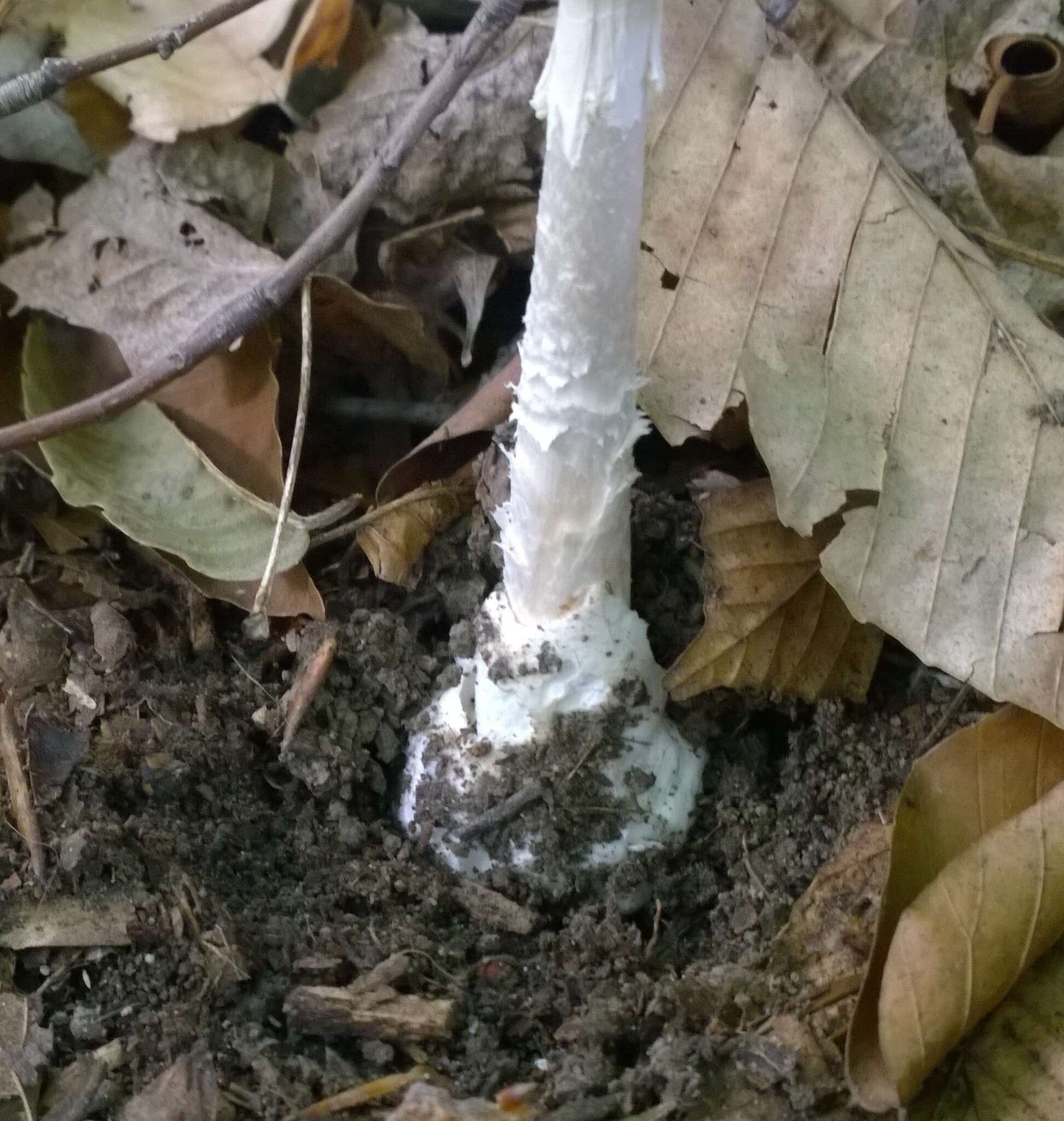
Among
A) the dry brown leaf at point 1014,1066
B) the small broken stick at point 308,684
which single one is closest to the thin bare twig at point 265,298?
the small broken stick at point 308,684

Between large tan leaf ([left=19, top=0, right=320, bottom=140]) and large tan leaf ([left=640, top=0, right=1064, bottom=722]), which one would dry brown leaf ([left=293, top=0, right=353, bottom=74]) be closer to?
large tan leaf ([left=19, top=0, right=320, bottom=140])

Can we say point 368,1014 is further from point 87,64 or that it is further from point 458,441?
point 87,64

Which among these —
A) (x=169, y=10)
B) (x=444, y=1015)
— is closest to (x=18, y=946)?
(x=444, y=1015)

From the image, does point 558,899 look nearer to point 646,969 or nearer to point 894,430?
point 646,969

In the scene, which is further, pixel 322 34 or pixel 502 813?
pixel 322 34

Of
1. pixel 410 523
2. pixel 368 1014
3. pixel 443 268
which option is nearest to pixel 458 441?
pixel 410 523

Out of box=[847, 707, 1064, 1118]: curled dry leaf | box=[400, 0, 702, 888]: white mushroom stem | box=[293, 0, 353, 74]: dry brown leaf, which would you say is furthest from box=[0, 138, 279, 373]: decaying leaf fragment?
box=[847, 707, 1064, 1118]: curled dry leaf
